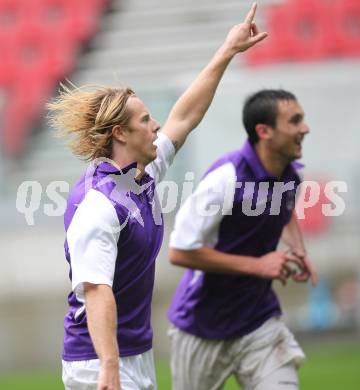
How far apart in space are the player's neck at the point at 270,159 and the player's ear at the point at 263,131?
0.05m

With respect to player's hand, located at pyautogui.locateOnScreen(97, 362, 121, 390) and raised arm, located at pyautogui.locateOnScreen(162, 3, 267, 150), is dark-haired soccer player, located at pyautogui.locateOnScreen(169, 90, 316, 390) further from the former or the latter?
player's hand, located at pyautogui.locateOnScreen(97, 362, 121, 390)

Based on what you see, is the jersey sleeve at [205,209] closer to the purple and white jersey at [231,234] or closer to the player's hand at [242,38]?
the purple and white jersey at [231,234]

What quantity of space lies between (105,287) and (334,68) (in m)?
8.56

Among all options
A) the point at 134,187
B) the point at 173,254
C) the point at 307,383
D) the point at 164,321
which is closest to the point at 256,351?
the point at 173,254

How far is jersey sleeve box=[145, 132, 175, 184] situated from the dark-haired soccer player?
59cm

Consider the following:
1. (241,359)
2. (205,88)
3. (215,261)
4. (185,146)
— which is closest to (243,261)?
(215,261)

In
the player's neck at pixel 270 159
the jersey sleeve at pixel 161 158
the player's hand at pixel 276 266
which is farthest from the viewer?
the player's neck at pixel 270 159

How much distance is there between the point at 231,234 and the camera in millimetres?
5590

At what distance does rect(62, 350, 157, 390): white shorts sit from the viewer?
13.7 feet

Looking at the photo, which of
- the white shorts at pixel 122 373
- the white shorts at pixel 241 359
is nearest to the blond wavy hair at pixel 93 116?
the white shorts at pixel 122 373

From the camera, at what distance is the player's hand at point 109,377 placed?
378 centimetres

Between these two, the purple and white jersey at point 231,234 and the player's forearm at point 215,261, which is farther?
the purple and white jersey at point 231,234

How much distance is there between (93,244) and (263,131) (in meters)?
2.02

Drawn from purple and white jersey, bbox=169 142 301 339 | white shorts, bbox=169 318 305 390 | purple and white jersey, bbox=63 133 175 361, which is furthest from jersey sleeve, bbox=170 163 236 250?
purple and white jersey, bbox=63 133 175 361
